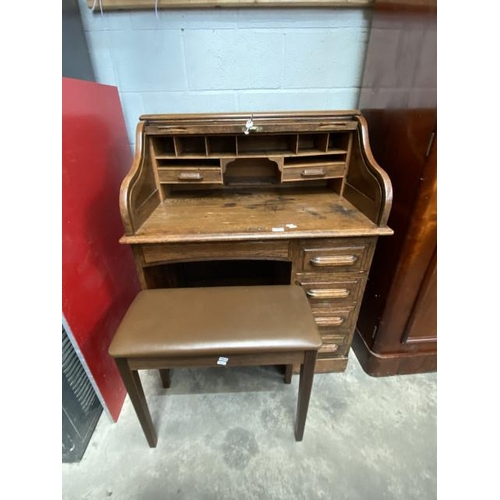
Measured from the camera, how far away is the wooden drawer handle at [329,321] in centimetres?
114

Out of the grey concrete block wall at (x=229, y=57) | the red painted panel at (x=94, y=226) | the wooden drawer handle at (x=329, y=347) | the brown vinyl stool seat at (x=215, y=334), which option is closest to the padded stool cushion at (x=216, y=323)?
the brown vinyl stool seat at (x=215, y=334)

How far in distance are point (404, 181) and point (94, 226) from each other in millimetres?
1185

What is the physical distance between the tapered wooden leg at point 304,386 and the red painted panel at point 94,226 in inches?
30.1

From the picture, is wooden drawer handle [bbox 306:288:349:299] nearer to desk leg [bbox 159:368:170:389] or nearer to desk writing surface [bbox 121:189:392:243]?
desk writing surface [bbox 121:189:392:243]

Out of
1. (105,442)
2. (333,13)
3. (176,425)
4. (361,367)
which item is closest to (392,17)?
(333,13)

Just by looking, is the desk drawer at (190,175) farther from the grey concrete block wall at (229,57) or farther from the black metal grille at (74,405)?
the black metal grille at (74,405)

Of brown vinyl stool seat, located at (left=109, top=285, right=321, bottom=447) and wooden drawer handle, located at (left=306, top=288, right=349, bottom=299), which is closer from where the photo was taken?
brown vinyl stool seat, located at (left=109, top=285, right=321, bottom=447)

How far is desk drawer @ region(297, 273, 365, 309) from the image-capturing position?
41.4 inches

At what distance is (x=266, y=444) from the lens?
3.45 ft

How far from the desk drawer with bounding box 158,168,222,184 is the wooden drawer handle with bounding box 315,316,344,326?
726mm

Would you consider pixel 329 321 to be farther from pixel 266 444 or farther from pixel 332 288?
pixel 266 444

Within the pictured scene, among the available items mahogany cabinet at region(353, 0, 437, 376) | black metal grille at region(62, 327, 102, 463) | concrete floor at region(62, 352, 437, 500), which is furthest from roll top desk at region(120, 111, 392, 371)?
black metal grille at region(62, 327, 102, 463)

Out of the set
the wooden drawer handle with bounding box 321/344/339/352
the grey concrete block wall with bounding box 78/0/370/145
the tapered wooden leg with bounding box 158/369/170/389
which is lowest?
the tapered wooden leg with bounding box 158/369/170/389

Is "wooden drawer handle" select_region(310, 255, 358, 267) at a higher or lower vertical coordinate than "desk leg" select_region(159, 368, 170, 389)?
higher
